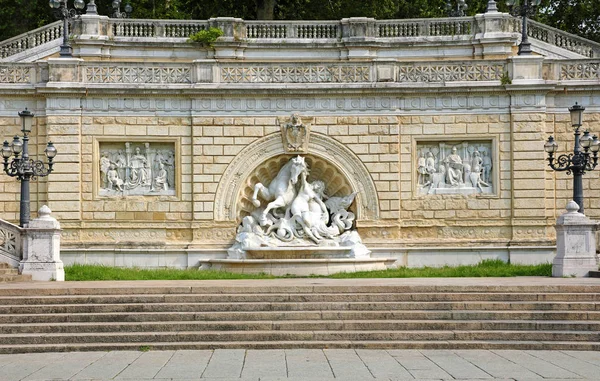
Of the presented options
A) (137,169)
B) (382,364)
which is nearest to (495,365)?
(382,364)

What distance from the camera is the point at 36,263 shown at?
21.2 meters

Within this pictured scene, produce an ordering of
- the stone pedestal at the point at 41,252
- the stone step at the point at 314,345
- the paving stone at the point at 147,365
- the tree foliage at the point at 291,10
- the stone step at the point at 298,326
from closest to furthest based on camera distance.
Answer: the paving stone at the point at 147,365, the stone step at the point at 314,345, the stone step at the point at 298,326, the stone pedestal at the point at 41,252, the tree foliage at the point at 291,10

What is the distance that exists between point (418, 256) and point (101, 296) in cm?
1032

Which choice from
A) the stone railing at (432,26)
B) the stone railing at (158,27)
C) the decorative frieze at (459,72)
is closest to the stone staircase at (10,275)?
the decorative frieze at (459,72)

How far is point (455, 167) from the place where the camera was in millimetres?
25906

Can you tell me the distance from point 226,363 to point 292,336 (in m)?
1.96

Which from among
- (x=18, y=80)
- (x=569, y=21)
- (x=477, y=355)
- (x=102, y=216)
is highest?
(x=569, y=21)

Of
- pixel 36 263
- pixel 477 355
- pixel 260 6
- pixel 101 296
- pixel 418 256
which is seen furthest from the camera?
pixel 260 6

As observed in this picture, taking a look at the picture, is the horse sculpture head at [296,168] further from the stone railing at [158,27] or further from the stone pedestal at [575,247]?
the stone railing at [158,27]

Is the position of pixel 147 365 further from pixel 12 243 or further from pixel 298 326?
pixel 12 243

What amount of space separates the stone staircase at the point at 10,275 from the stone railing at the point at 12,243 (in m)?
0.22

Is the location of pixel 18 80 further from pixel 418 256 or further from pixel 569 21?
pixel 569 21

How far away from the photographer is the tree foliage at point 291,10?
38.1m

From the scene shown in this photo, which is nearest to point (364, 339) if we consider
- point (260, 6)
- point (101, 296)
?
point (101, 296)
